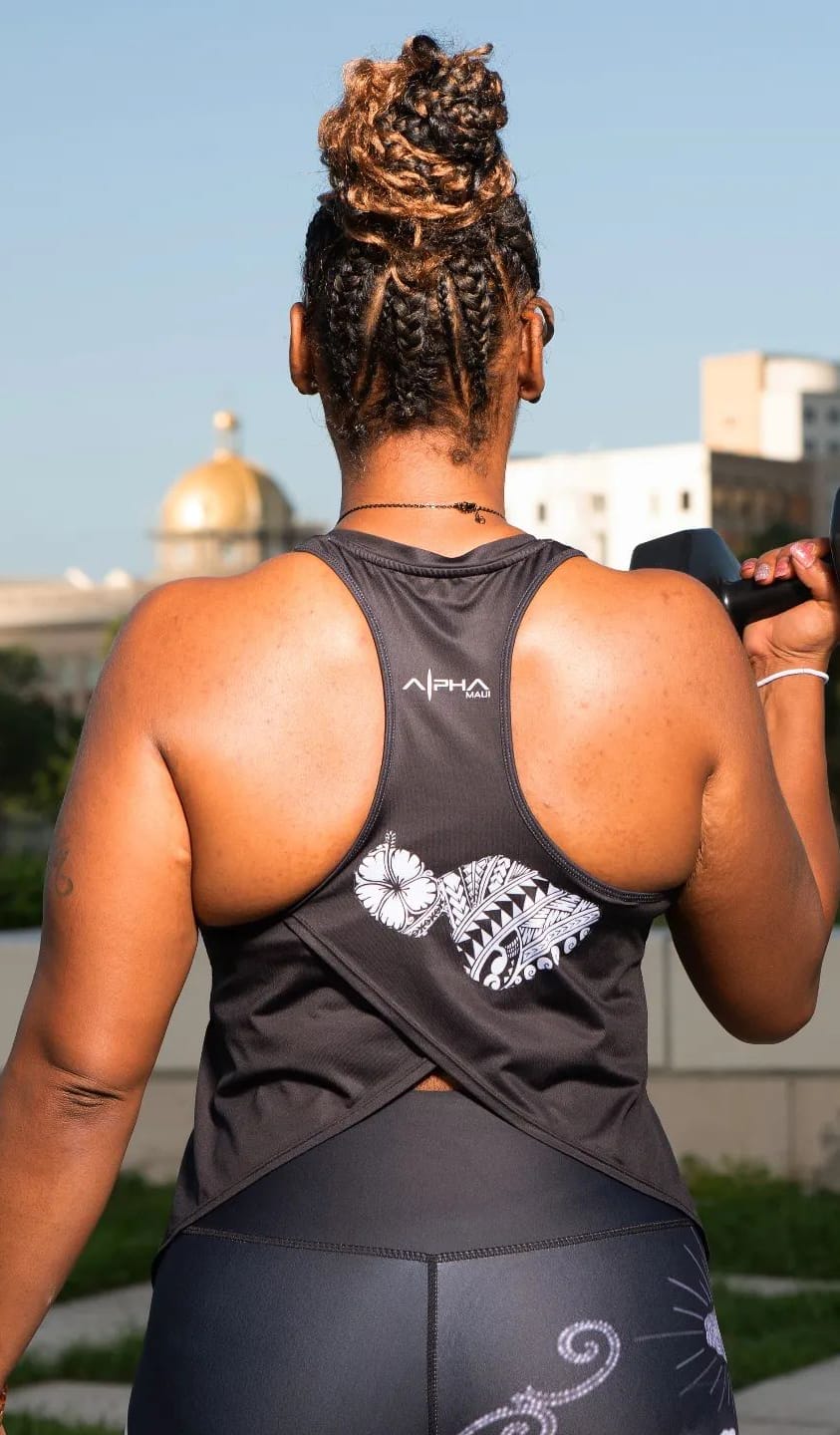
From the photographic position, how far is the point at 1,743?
77.0 m

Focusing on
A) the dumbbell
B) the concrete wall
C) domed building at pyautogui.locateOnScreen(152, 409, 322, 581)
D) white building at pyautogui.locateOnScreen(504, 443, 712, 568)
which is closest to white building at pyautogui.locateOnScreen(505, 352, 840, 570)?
white building at pyautogui.locateOnScreen(504, 443, 712, 568)

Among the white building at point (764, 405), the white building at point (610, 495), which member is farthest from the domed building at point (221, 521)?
the white building at point (764, 405)

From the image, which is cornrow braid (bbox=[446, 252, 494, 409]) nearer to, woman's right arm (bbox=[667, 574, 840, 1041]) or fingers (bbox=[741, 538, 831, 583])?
woman's right arm (bbox=[667, 574, 840, 1041])

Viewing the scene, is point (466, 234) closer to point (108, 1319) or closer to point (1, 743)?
point (108, 1319)

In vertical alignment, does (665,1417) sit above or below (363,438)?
below

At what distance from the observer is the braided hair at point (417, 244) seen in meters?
1.75

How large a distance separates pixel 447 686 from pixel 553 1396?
1.90 feet

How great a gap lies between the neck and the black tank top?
0.08m

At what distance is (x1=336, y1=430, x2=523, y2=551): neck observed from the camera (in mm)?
1802

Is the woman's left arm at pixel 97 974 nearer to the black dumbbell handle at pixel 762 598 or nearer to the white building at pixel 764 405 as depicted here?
the black dumbbell handle at pixel 762 598

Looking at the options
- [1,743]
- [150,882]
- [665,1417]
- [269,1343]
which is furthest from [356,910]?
[1,743]

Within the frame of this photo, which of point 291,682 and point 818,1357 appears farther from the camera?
point 818,1357

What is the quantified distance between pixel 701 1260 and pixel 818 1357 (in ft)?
12.3

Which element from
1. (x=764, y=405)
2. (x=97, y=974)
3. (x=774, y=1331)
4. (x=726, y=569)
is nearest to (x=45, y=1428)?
(x=774, y=1331)
